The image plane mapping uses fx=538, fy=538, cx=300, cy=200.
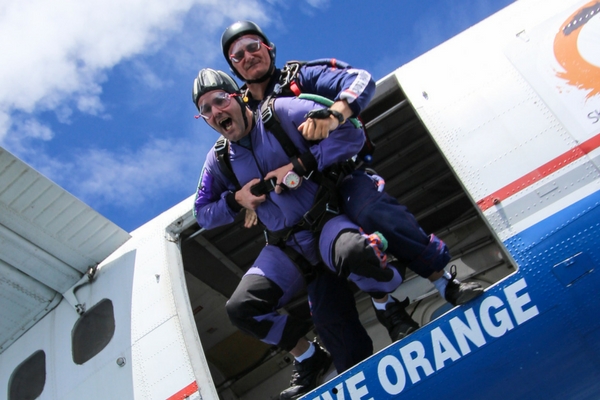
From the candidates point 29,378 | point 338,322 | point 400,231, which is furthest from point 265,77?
point 29,378

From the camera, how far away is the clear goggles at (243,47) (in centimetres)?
406

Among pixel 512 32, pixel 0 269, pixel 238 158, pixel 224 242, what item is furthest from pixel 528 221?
pixel 0 269

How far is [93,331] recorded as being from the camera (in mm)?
5008

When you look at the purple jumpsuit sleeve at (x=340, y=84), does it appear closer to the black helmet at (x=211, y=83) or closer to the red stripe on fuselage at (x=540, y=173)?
the black helmet at (x=211, y=83)

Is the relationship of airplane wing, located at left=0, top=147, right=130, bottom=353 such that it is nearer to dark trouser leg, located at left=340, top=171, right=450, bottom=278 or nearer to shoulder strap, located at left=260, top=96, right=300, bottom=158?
shoulder strap, located at left=260, top=96, right=300, bottom=158

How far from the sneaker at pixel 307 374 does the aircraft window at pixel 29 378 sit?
2.56m

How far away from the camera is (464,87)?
3873 mm

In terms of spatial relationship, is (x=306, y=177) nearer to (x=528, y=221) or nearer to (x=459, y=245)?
(x=528, y=221)

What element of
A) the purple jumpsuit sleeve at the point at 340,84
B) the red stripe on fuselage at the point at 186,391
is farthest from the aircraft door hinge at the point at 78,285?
the purple jumpsuit sleeve at the point at 340,84

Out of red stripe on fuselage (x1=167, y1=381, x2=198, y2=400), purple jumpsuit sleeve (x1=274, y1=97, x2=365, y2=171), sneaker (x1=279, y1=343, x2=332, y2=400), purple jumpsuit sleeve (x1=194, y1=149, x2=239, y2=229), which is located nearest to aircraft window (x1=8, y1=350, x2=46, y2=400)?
red stripe on fuselage (x1=167, y1=381, x2=198, y2=400)

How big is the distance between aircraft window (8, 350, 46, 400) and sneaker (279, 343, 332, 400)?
2.56 m

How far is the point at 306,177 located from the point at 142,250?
7.39 feet

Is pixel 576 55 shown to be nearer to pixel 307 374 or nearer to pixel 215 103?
pixel 215 103

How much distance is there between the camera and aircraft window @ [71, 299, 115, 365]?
4855 millimetres
